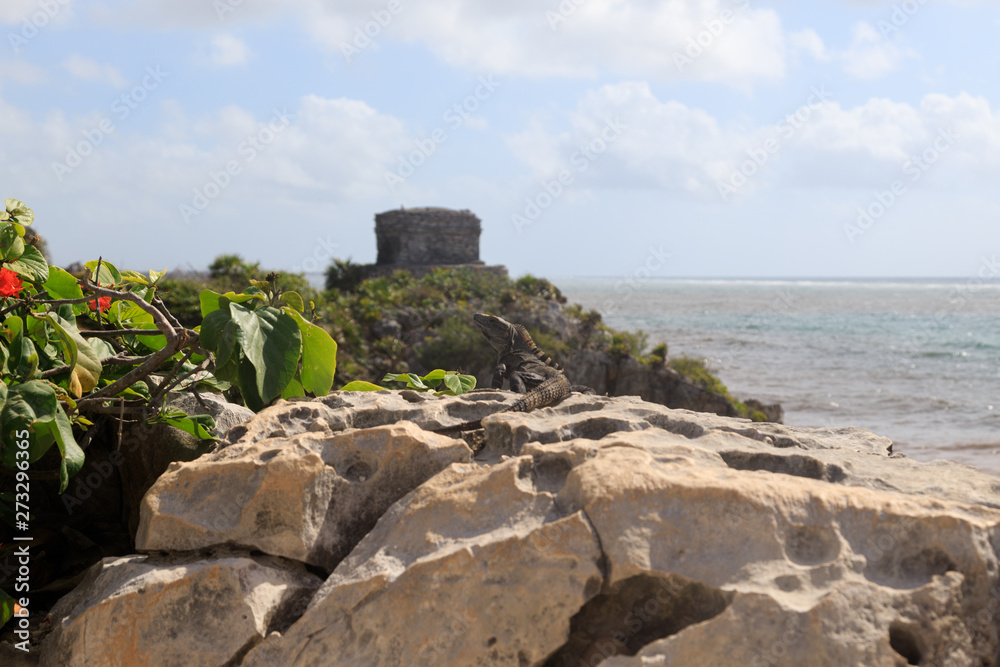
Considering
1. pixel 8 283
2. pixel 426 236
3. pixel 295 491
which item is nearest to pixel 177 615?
pixel 295 491

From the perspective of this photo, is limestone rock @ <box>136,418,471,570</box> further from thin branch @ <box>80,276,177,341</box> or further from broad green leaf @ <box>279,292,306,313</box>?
broad green leaf @ <box>279,292,306,313</box>

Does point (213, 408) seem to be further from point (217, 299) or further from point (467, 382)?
point (467, 382)

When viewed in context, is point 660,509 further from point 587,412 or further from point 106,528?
point 106,528

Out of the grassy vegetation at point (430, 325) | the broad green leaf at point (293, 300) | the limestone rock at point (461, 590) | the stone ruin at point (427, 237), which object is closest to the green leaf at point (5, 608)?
the limestone rock at point (461, 590)

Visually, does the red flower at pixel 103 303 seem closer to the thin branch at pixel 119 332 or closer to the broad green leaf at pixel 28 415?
the thin branch at pixel 119 332

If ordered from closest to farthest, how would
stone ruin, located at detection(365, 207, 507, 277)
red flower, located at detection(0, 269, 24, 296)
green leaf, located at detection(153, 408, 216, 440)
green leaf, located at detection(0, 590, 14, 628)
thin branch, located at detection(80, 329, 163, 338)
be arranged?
green leaf, located at detection(0, 590, 14, 628) → red flower, located at detection(0, 269, 24, 296) → thin branch, located at detection(80, 329, 163, 338) → green leaf, located at detection(153, 408, 216, 440) → stone ruin, located at detection(365, 207, 507, 277)

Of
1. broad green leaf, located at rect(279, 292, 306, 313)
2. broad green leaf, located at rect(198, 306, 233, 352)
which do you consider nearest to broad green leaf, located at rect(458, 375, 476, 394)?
broad green leaf, located at rect(279, 292, 306, 313)

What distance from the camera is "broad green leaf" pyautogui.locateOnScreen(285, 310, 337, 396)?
2.83 meters

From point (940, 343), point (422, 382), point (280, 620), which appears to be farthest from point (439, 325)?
point (940, 343)

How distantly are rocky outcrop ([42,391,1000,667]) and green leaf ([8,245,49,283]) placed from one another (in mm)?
984

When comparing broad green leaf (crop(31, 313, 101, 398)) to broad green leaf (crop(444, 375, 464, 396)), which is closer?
broad green leaf (crop(31, 313, 101, 398))

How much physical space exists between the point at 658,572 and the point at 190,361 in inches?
96.4

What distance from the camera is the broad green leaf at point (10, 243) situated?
7.88 feet

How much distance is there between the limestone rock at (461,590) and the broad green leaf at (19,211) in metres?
1.85
